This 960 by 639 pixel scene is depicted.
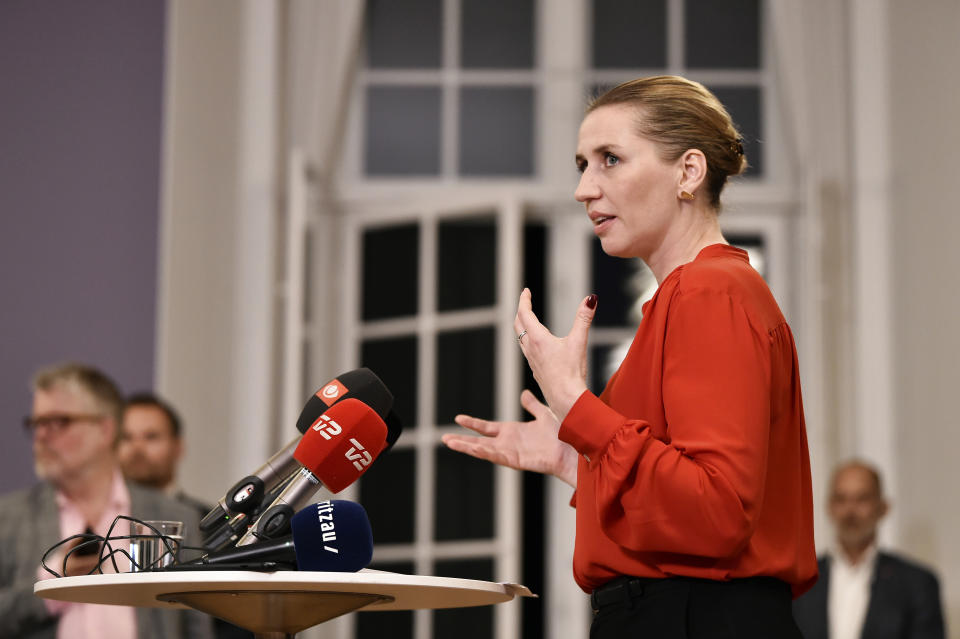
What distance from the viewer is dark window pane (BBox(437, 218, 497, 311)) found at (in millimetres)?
5301

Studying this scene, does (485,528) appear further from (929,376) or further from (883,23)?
(883,23)

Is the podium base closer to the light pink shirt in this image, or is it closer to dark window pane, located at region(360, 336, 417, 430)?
the light pink shirt

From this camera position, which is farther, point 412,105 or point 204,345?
point 412,105

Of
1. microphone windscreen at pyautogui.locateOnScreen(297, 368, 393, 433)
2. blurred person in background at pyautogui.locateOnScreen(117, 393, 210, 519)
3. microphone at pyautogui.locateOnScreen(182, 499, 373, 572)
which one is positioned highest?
microphone windscreen at pyautogui.locateOnScreen(297, 368, 393, 433)

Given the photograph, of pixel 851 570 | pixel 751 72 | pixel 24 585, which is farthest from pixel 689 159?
pixel 751 72

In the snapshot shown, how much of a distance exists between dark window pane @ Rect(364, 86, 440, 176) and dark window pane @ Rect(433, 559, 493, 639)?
1.66 metres

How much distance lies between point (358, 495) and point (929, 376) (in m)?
2.30

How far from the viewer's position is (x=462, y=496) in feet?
16.9

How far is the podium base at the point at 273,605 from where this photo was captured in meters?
1.54

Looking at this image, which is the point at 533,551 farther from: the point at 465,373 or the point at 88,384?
the point at 88,384

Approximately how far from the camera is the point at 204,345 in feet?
16.6

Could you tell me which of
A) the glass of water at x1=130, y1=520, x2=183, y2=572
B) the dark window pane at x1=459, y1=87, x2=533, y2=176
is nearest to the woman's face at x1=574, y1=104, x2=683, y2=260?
the glass of water at x1=130, y1=520, x2=183, y2=572

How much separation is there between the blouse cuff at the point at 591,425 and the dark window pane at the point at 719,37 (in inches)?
169

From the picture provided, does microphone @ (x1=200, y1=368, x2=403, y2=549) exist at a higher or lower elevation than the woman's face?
lower
